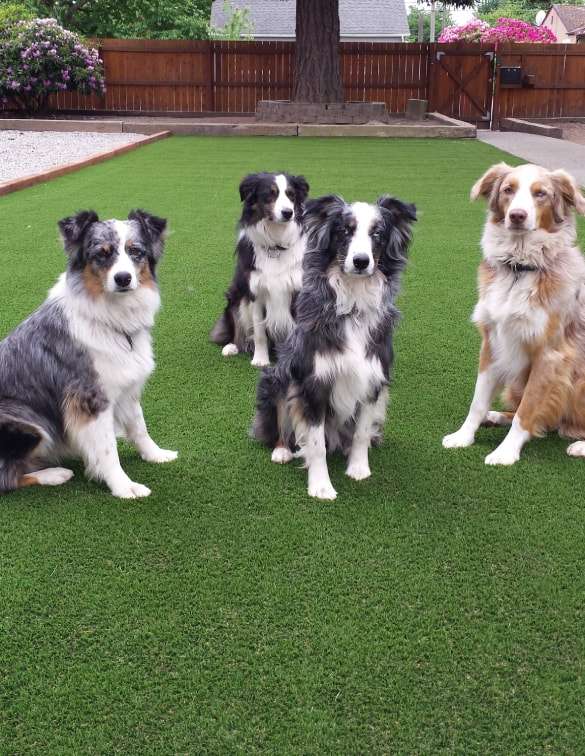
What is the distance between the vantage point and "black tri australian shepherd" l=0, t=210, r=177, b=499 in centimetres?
338

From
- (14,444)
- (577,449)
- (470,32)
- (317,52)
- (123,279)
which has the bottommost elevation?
(577,449)

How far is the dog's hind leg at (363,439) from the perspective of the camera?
3.76m

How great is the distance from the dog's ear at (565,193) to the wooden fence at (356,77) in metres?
22.4

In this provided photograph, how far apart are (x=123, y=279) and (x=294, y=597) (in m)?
1.59

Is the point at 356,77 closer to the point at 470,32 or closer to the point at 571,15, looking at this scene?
the point at 470,32

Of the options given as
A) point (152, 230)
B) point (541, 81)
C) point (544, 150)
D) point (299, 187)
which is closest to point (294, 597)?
point (152, 230)

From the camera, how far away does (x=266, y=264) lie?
524cm

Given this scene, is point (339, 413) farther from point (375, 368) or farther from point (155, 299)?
point (155, 299)

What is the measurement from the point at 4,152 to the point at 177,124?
6.01 metres

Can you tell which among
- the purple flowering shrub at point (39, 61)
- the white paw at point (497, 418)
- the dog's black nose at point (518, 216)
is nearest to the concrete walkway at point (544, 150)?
the white paw at point (497, 418)

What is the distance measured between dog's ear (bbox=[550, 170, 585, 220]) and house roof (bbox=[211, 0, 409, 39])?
140 feet

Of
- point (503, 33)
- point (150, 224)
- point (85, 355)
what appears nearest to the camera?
point (85, 355)

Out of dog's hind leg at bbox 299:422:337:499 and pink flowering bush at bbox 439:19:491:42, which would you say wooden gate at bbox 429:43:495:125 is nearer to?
pink flowering bush at bbox 439:19:491:42

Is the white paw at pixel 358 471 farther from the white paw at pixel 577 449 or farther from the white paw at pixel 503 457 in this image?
the white paw at pixel 577 449
